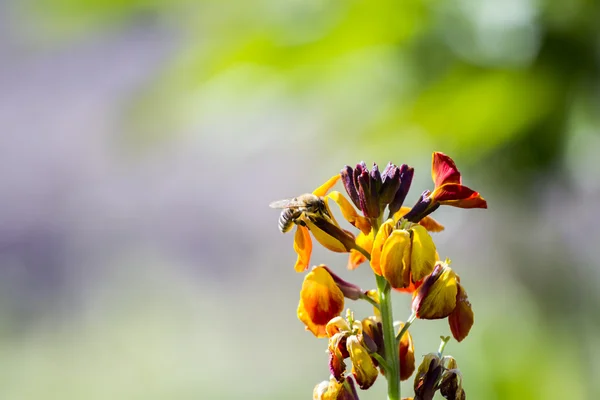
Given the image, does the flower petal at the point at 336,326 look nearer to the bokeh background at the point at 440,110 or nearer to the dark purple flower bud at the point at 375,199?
the dark purple flower bud at the point at 375,199

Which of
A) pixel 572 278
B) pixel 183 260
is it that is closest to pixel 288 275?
pixel 183 260

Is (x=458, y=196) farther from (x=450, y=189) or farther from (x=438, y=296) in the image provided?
(x=438, y=296)

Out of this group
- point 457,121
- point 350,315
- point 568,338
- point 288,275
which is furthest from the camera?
point 288,275

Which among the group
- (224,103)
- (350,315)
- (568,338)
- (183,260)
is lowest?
(350,315)

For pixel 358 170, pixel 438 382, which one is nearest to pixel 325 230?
pixel 358 170

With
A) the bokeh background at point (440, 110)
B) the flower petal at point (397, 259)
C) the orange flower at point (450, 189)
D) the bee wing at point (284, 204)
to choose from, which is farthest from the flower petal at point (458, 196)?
the bokeh background at point (440, 110)

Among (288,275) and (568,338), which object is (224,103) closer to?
(568,338)
